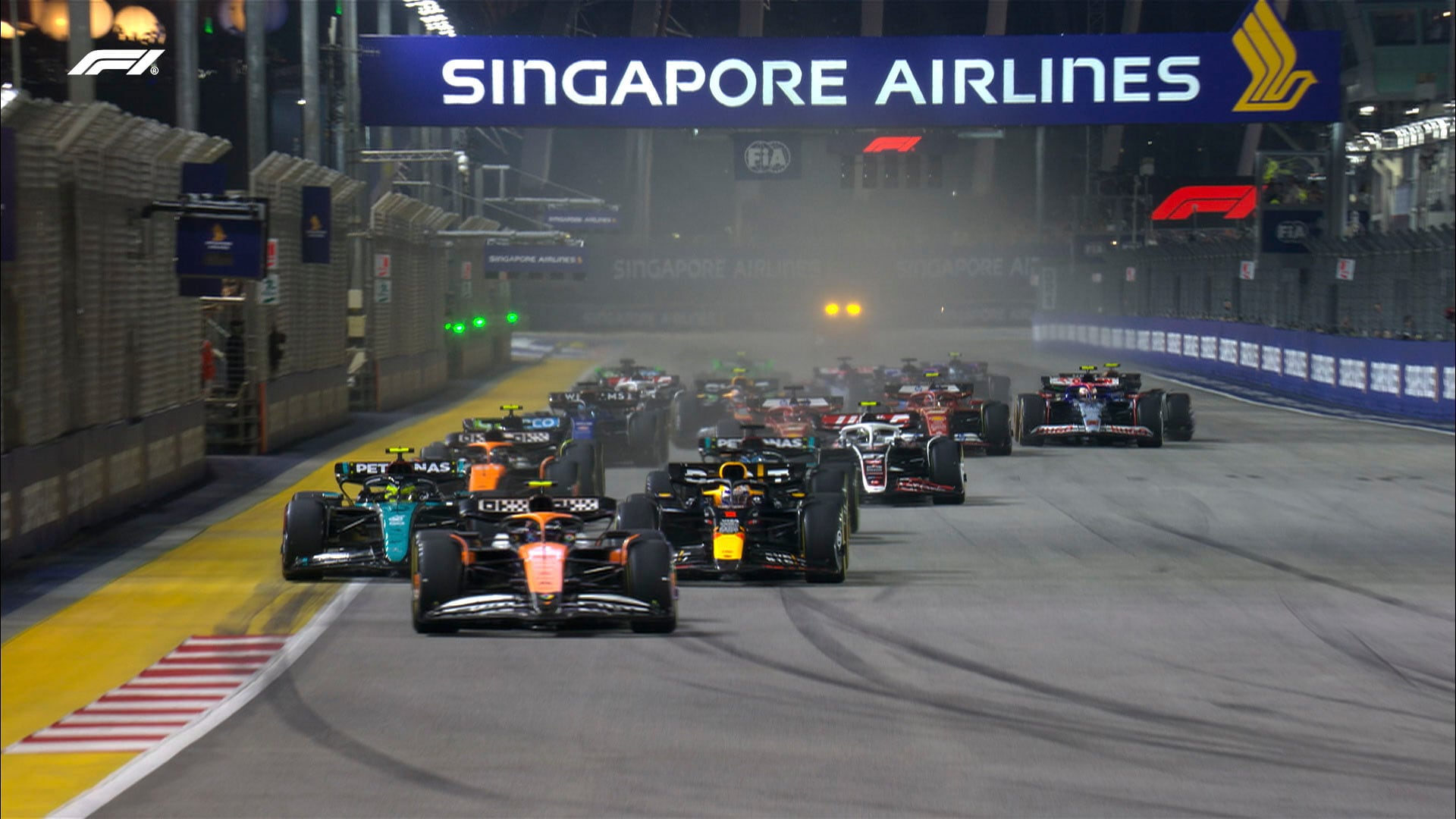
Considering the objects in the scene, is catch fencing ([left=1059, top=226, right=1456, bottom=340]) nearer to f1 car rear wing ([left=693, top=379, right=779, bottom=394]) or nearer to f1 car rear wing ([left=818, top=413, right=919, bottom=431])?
f1 car rear wing ([left=693, top=379, right=779, bottom=394])

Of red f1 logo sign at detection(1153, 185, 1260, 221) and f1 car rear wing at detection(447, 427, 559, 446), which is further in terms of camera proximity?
red f1 logo sign at detection(1153, 185, 1260, 221)

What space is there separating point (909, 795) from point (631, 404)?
62.9 feet

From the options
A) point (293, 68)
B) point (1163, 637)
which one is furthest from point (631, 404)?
point (293, 68)

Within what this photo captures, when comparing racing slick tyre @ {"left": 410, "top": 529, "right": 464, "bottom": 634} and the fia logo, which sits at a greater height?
the fia logo

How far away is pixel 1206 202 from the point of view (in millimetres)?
69688

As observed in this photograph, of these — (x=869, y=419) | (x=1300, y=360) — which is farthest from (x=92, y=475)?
(x=1300, y=360)

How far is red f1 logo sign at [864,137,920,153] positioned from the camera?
46.3m

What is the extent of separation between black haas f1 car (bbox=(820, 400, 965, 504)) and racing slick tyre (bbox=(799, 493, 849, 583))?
22.7ft

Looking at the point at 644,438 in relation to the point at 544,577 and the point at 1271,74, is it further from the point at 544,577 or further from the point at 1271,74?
the point at 544,577

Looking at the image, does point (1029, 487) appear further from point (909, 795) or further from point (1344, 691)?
point (909, 795)

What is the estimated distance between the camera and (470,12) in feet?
204

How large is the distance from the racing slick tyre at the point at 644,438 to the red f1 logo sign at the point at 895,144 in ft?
56.1

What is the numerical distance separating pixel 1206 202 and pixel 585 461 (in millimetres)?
50870

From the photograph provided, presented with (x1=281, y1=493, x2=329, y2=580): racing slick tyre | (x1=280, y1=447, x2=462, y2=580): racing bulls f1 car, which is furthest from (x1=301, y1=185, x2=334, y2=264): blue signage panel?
(x1=281, y1=493, x2=329, y2=580): racing slick tyre
